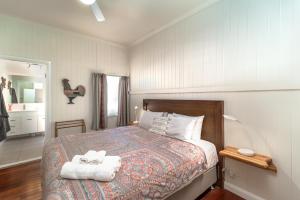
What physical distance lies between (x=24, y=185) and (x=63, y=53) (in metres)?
2.52

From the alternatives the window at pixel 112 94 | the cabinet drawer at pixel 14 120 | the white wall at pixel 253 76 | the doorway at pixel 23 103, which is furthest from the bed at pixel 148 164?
the cabinet drawer at pixel 14 120

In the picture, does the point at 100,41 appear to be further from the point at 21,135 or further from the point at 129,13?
the point at 21,135

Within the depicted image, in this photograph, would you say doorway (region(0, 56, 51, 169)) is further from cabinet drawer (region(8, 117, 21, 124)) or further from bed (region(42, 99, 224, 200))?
bed (region(42, 99, 224, 200))

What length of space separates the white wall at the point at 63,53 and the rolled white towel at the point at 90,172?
243 cm

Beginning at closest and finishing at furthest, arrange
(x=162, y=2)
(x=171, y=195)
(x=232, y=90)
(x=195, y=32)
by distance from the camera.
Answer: (x=171, y=195) → (x=232, y=90) → (x=162, y=2) → (x=195, y=32)

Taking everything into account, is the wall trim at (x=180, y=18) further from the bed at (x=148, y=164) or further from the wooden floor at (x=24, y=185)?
the wooden floor at (x=24, y=185)

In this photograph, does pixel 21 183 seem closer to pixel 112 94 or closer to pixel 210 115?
pixel 112 94

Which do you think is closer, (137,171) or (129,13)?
(137,171)

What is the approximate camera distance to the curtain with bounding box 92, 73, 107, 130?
3566 mm

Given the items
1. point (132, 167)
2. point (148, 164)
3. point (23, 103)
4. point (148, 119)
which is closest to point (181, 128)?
point (148, 119)

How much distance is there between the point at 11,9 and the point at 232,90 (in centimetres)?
376

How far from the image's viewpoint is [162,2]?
2277 mm

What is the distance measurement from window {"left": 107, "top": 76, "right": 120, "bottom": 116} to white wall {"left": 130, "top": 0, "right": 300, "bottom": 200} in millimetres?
2057

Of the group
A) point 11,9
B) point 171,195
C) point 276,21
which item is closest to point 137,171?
point 171,195
